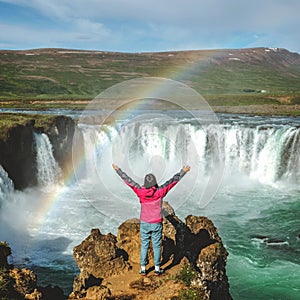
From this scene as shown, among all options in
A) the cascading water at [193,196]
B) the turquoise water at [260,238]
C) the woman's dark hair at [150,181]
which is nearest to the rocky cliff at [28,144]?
the cascading water at [193,196]

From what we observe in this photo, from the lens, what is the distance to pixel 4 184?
93.3 feet

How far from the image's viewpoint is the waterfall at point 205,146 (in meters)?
41.5

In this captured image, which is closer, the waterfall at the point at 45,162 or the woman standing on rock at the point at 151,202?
the woman standing on rock at the point at 151,202

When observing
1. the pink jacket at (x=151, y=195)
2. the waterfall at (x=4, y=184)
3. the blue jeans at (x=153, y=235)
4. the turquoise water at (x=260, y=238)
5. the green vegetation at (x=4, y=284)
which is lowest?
the turquoise water at (x=260, y=238)

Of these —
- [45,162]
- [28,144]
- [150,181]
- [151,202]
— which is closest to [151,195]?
[151,202]

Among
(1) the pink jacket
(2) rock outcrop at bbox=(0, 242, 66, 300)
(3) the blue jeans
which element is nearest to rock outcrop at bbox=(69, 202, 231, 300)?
(3) the blue jeans

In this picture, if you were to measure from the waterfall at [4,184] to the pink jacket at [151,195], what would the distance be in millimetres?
20496

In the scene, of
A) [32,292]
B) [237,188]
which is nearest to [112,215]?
[237,188]

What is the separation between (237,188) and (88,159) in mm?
17233

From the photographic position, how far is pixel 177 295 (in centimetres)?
958

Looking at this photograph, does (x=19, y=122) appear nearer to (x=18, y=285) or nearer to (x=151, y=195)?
(x=18, y=285)

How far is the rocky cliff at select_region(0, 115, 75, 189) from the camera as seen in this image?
102ft

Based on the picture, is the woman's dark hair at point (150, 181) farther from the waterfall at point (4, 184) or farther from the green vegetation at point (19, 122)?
the green vegetation at point (19, 122)

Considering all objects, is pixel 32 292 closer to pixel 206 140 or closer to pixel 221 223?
pixel 221 223
